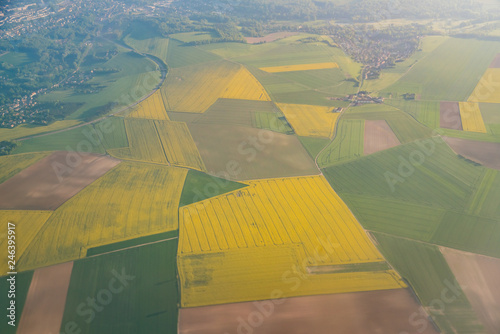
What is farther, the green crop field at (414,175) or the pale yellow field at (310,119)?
the pale yellow field at (310,119)

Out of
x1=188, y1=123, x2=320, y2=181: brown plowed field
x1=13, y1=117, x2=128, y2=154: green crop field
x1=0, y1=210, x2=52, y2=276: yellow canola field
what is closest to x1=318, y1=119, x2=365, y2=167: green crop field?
x1=188, y1=123, x2=320, y2=181: brown plowed field

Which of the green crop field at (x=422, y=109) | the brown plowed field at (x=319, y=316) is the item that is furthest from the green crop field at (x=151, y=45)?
the brown plowed field at (x=319, y=316)

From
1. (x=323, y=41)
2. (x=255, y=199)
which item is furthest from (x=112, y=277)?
(x=323, y=41)

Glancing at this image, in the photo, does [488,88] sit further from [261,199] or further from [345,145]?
[261,199]

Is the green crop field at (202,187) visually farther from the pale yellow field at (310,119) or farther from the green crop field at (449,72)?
the green crop field at (449,72)

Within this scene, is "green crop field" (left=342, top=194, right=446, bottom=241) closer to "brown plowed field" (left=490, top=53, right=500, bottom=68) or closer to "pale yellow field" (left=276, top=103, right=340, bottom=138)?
"pale yellow field" (left=276, top=103, right=340, bottom=138)
